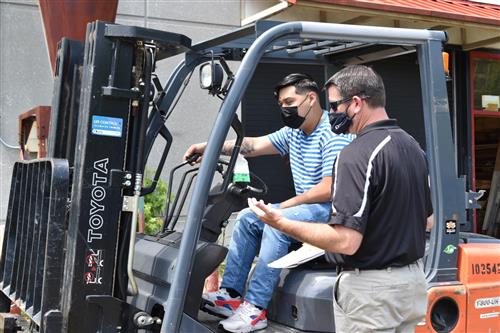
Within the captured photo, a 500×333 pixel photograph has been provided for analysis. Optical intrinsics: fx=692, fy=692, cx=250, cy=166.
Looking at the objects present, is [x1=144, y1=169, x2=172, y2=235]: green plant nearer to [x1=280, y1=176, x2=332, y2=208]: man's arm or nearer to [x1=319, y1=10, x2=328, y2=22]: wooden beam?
[x1=319, y1=10, x2=328, y2=22]: wooden beam

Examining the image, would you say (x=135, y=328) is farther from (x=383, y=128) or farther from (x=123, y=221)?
(x=383, y=128)

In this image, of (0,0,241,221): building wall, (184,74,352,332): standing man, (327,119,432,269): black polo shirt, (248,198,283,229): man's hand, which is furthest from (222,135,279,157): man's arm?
(0,0,241,221): building wall

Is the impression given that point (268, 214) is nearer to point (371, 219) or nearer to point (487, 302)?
point (371, 219)

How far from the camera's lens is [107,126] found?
3.51 metres

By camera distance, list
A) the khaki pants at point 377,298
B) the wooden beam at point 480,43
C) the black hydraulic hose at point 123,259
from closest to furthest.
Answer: the khaki pants at point 377,298, the black hydraulic hose at point 123,259, the wooden beam at point 480,43

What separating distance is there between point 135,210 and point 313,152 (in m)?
1.23

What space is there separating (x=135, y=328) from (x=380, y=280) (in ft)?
4.22

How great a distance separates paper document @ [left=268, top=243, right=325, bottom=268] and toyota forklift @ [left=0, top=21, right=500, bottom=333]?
124 millimetres

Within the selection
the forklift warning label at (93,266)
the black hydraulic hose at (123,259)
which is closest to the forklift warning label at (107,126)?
the black hydraulic hose at (123,259)

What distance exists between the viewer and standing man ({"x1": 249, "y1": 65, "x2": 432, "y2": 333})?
297 centimetres

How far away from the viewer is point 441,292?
3.82 m

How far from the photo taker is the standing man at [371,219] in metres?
2.97

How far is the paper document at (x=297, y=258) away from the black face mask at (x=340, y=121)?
2.79 ft

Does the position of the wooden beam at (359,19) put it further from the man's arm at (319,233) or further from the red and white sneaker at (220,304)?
the man's arm at (319,233)
